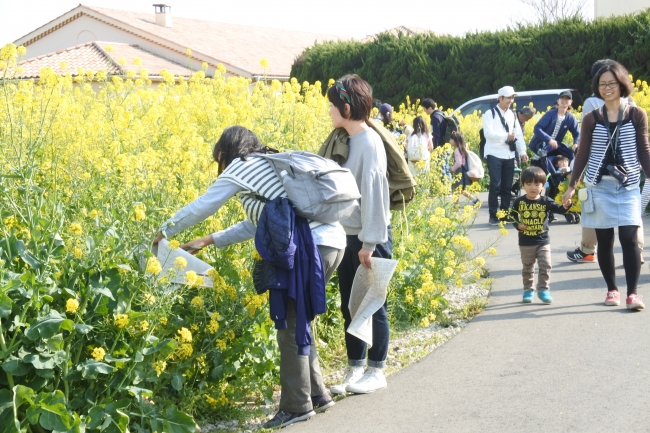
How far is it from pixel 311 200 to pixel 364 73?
83.7 ft

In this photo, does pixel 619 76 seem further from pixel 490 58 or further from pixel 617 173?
pixel 490 58

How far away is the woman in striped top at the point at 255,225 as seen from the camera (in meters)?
4.61

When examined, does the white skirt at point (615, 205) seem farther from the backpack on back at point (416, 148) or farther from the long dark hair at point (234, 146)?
the backpack on back at point (416, 148)

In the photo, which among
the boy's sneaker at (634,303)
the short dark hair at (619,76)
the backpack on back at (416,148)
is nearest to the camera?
the short dark hair at (619,76)

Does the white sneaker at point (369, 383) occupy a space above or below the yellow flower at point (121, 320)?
below

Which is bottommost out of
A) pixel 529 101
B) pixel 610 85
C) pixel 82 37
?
pixel 610 85

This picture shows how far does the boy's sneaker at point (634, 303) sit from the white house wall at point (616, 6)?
1542 inches

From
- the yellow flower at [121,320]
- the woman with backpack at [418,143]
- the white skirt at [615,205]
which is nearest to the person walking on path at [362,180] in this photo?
the yellow flower at [121,320]

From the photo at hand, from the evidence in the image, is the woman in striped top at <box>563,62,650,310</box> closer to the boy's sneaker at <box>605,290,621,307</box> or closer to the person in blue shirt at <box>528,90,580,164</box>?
the boy's sneaker at <box>605,290,621,307</box>

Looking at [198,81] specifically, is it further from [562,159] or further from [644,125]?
[562,159]

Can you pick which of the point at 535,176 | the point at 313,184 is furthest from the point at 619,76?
the point at 313,184

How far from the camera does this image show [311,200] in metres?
4.67

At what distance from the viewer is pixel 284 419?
4.76 metres

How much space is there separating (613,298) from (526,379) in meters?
2.04
